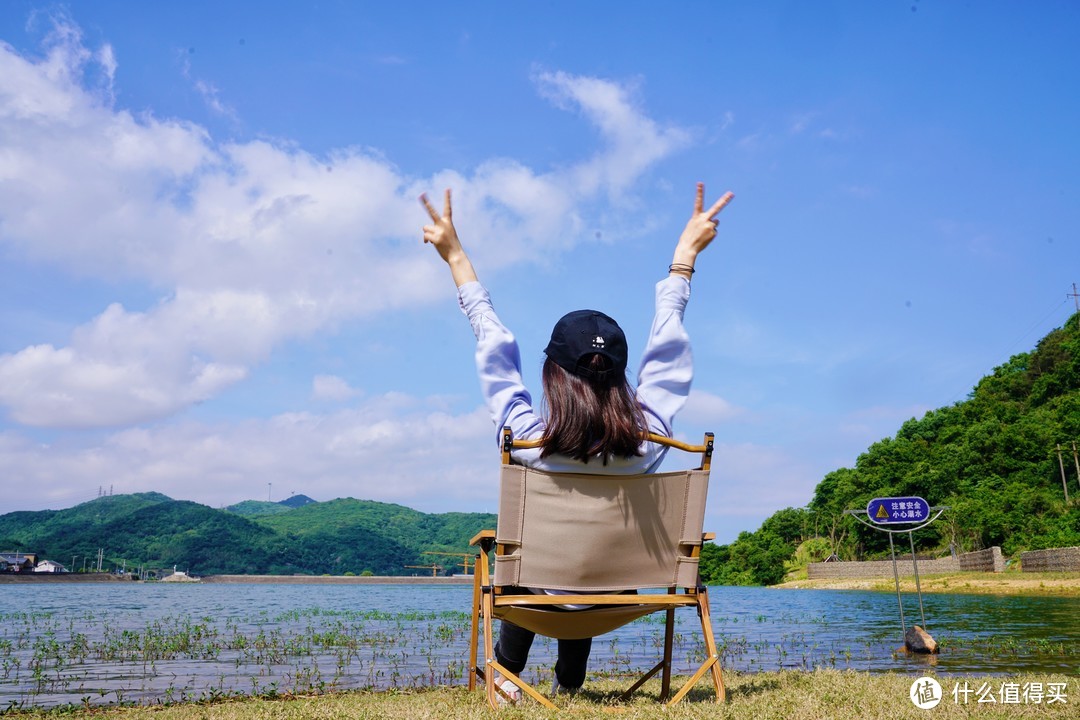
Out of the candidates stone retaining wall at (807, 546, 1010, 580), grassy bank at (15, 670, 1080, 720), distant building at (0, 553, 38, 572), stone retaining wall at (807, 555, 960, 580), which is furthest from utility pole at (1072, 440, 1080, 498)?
distant building at (0, 553, 38, 572)

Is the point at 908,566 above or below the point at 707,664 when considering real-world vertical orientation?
above

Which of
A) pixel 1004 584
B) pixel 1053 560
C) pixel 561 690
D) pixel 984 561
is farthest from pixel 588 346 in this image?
pixel 984 561

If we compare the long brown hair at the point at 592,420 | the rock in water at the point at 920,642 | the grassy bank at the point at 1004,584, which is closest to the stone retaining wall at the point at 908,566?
the grassy bank at the point at 1004,584

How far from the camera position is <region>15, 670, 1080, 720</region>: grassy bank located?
2.94m

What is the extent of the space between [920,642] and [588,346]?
19.7 ft

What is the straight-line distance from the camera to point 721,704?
3141 millimetres

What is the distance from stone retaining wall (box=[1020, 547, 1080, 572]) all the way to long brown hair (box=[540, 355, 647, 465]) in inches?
1241

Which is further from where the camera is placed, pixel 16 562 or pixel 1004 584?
pixel 16 562

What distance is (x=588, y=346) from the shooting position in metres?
3.07

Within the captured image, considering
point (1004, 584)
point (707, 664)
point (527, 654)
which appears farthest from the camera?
point (1004, 584)

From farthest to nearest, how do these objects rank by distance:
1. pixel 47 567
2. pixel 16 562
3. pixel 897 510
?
pixel 47 567 < pixel 16 562 < pixel 897 510

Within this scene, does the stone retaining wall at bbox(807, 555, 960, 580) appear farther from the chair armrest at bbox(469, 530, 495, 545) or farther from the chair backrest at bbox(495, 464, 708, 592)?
the chair armrest at bbox(469, 530, 495, 545)

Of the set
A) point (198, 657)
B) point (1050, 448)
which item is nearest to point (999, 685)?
point (198, 657)

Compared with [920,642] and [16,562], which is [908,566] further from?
[16,562]
